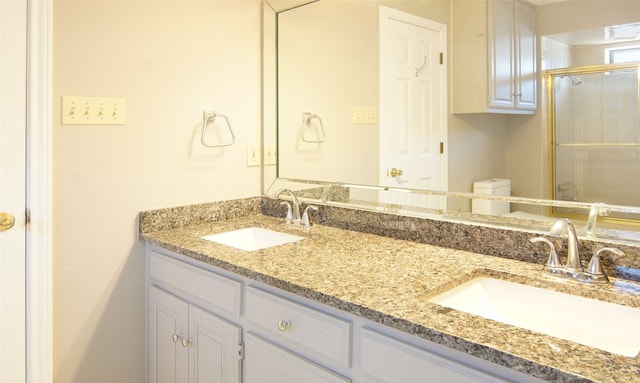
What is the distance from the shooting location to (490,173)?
1.47 meters

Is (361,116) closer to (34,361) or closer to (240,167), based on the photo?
(240,167)

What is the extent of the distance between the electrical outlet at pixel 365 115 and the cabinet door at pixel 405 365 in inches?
40.7

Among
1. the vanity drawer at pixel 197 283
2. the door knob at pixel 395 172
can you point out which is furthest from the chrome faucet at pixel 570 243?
the vanity drawer at pixel 197 283

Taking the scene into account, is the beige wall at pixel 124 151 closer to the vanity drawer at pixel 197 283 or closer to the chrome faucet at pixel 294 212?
the vanity drawer at pixel 197 283

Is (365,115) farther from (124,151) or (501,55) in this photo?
(124,151)

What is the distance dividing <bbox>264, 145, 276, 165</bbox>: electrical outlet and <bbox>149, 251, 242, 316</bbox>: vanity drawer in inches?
27.9


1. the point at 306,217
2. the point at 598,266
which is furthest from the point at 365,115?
the point at 598,266

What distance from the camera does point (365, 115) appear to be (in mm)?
1924

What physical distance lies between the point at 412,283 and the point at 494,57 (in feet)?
2.54

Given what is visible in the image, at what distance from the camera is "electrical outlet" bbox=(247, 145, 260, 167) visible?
218 centimetres

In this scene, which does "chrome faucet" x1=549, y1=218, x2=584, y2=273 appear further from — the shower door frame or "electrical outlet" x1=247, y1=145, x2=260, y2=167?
"electrical outlet" x1=247, y1=145, x2=260, y2=167

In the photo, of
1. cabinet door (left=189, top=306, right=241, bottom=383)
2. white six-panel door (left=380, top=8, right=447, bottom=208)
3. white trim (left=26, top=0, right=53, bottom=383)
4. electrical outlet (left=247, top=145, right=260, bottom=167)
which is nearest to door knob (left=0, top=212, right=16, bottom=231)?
white trim (left=26, top=0, right=53, bottom=383)

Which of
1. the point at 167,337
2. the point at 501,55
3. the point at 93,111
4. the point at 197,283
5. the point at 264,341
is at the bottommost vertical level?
the point at 167,337

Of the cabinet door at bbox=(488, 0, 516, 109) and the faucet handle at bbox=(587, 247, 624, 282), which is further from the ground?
the cabinet door at bbox=(488, 0, 516, 109)
